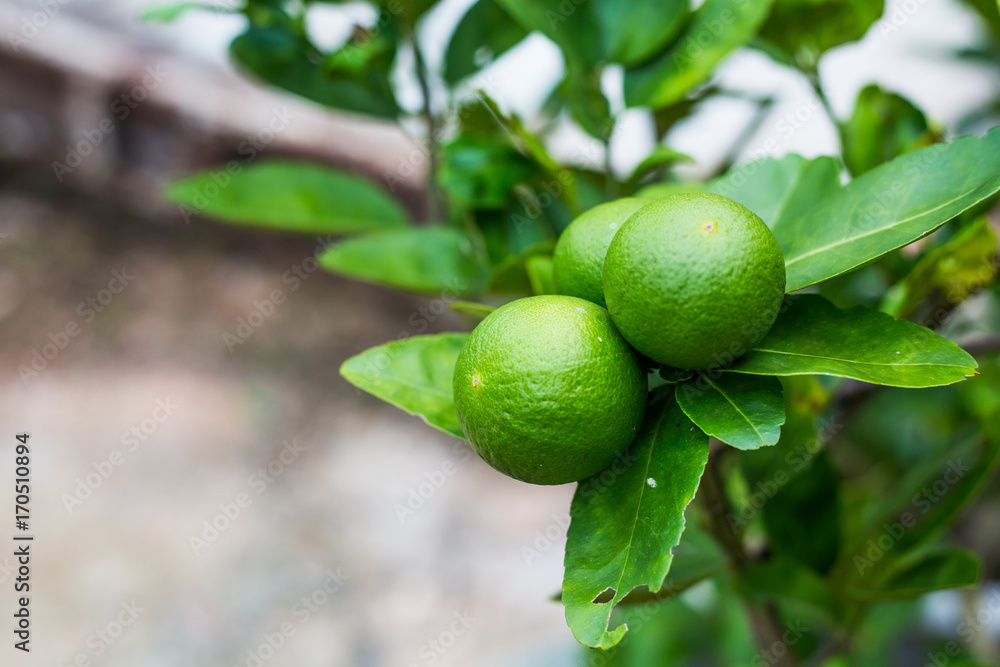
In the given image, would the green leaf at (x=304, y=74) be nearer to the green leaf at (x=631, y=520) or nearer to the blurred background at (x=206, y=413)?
the green leaf at (x=631, y=520)

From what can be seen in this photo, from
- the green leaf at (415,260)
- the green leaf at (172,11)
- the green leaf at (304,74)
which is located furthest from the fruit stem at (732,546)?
the green leaf at (172,11)

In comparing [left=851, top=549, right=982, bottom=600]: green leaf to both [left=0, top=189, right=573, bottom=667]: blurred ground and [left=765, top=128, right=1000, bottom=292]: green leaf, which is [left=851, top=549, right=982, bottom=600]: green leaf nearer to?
[left=765, top=128, right=1000, bottom=292]: green leaf

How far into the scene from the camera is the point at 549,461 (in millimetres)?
423

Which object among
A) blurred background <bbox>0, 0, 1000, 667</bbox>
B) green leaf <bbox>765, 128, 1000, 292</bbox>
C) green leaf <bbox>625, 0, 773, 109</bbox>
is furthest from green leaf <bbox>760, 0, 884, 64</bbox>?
blurred background <bbox>0, 0, 1000, 667</bbox>

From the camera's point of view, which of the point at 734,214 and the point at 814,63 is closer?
the point at 734,214

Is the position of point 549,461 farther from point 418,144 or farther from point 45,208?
point 45,208

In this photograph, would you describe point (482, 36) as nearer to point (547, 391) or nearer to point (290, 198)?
point (290, 198)

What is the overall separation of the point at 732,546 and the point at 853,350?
29 cm

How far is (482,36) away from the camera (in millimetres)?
811

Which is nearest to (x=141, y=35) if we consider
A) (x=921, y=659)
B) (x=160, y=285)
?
(x=160, y=285)

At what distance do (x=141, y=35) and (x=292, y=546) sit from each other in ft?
4.89

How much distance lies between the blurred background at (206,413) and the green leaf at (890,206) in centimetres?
134

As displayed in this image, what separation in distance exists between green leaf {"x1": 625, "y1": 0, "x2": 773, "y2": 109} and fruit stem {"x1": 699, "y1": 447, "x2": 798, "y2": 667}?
1.06 ft

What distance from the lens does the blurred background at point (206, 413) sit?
1797mm
